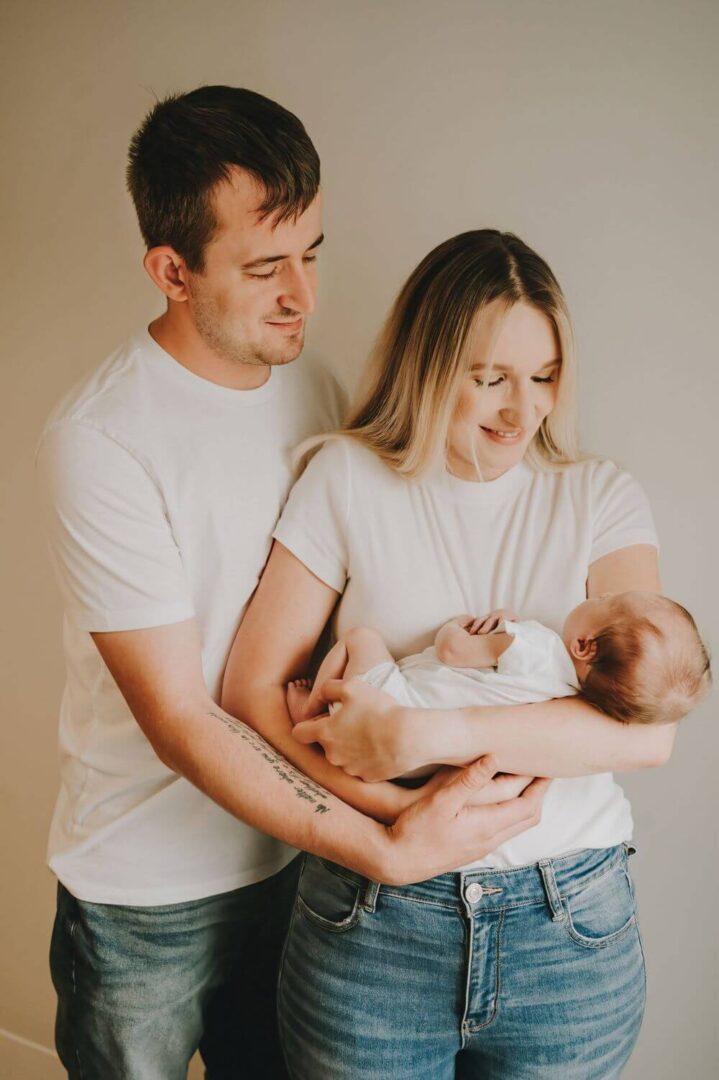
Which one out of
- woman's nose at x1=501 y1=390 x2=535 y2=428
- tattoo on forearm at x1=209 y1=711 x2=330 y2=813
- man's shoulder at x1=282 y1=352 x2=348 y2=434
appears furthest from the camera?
man's shoulder at x1=282 y1=352 x2=348 y2=434

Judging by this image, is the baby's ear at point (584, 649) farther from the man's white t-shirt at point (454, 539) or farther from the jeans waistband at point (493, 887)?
the jeans waistband at point (493, 887)

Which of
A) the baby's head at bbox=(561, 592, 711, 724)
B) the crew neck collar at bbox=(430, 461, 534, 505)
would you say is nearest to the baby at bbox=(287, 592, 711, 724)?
the baby's head at bbox=(561, 592, 711, 724)

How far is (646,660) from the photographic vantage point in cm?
128

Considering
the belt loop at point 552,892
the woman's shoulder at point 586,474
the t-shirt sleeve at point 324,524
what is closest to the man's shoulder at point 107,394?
the t-shirt sleeve at point 324,524

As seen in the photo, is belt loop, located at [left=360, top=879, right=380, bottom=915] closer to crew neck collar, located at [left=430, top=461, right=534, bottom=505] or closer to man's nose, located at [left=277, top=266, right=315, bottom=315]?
crew neck collar, located at [left=430, top=461, right=534, bottom=505]

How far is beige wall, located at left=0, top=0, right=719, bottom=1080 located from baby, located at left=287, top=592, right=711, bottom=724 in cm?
46

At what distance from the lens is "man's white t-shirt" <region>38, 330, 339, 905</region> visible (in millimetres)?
1438

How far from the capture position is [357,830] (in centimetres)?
132

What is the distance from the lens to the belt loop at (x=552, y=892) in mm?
1333

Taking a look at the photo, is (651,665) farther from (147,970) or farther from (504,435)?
(147,970)

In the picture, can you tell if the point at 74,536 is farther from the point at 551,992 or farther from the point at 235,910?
the point at 551,992

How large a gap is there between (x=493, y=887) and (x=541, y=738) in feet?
0.78

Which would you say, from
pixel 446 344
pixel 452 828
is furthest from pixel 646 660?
pixel 446 344

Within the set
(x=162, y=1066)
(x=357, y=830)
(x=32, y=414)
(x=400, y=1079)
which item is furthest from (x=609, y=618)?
(x=32, y=414)
